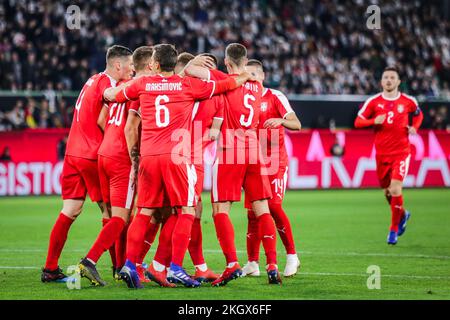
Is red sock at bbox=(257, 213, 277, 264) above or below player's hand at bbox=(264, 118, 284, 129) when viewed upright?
below

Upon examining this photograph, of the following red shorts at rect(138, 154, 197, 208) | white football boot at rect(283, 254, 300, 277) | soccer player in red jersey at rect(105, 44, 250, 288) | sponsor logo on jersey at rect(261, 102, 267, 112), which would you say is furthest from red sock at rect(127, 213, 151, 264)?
sponsor logo on jersey at rect(261, 102, 267, 112)

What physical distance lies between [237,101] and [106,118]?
1.38m

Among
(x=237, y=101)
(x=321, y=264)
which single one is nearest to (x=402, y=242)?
(x=321, y=264)

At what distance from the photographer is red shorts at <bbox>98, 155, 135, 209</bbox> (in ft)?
29.5

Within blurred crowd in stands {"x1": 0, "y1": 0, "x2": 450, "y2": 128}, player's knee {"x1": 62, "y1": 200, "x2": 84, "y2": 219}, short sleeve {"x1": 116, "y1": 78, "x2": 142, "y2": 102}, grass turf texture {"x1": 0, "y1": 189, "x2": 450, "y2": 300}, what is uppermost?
blurred crowd in stands {"x1": 0, "y1": 0, "x2": 450, "y2": 128}

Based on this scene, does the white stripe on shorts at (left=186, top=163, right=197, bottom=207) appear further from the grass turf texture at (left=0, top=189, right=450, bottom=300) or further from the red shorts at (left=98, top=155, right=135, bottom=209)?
the grass turf texture at (left=0, top=189, right=450, bottom=300)

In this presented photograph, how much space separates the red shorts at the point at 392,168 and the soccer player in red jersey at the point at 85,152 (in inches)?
241

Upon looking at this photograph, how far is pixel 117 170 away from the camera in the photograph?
356 inches

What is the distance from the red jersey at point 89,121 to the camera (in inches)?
367

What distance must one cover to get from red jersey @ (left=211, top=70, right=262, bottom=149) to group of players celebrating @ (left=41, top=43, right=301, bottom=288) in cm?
1

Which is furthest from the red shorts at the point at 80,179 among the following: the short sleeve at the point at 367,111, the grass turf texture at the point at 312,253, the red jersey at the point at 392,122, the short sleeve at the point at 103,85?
the short sleeve at the point at 367,111

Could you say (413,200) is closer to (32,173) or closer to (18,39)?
(32,173)

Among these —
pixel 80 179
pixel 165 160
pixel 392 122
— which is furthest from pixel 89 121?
pixel 392 122

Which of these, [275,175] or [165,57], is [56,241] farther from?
[275,175]
